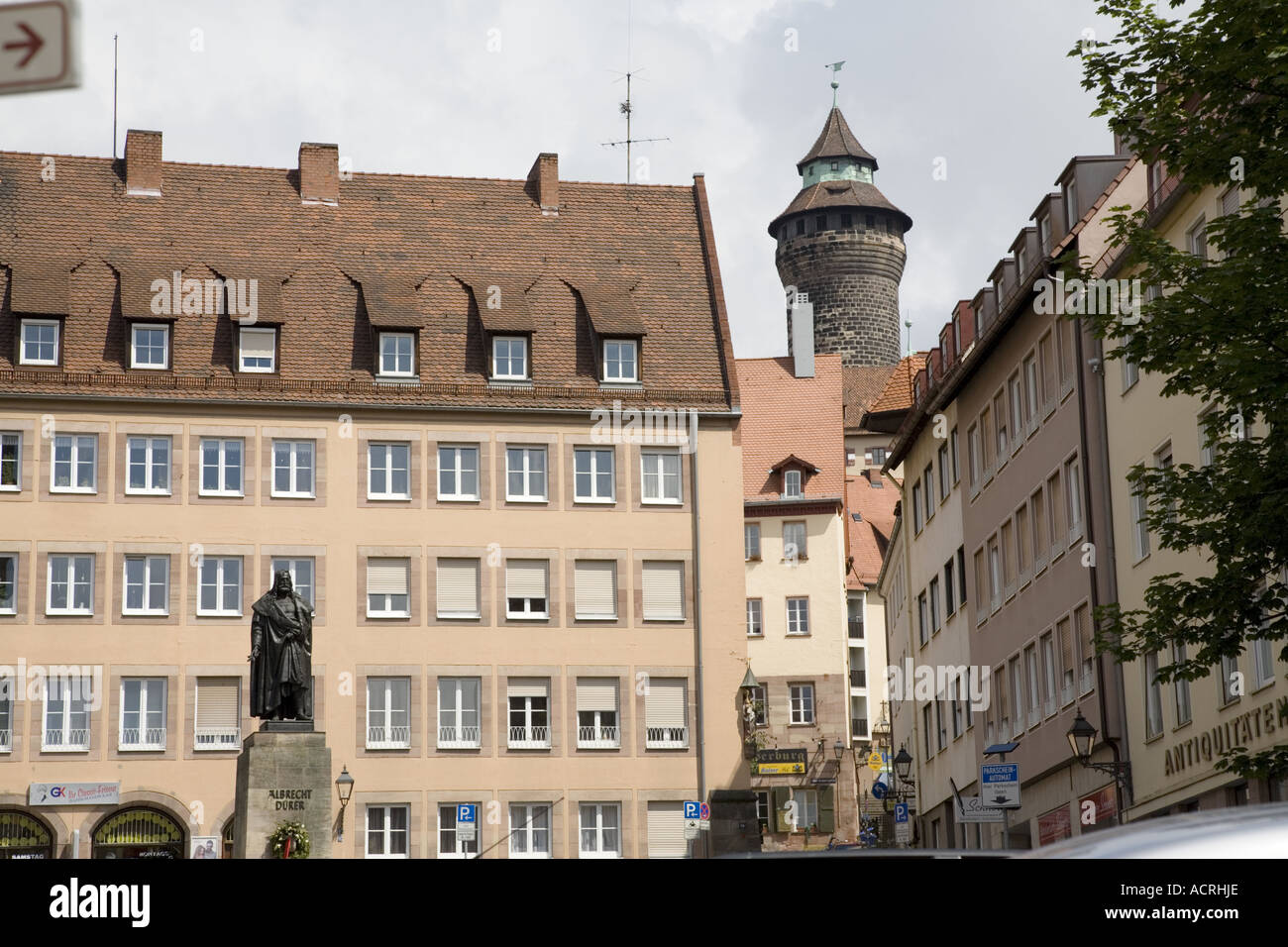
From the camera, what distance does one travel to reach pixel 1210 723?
27.6 meters

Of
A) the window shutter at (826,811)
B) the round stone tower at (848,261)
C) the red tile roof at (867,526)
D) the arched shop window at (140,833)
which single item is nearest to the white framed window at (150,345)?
the arched shop window at (140,833)

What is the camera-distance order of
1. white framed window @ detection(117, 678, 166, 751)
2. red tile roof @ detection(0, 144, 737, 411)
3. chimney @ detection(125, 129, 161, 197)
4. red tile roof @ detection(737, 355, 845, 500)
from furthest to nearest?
red tile roof @ detection(737, 355, 845, 500)
chimney @ detection(125, 129, 161, 197)
red tile roof @ detection(0, 144, 737, 411)
white framed window @ detection(117, 678, 166, 751)

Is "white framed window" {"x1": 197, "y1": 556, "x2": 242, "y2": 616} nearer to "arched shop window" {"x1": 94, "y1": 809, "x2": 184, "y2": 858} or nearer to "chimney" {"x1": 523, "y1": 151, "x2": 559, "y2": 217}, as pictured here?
"arched shop window" {"x1": 94, "y1": 809, "x2": 184, "y2": 858}

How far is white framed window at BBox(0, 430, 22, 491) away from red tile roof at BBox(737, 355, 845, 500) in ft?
117

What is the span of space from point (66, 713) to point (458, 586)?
29.8 ft

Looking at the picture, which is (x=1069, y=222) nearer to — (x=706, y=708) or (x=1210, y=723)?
(x=1210, y=723)

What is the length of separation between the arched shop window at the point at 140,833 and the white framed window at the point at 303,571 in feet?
19.4

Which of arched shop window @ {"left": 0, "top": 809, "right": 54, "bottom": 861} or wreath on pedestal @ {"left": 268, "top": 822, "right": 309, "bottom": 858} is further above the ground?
arched shop window @ {"left": 0, "top": 809, "right": 54, "bottom": 861}

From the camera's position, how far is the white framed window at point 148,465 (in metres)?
46.0

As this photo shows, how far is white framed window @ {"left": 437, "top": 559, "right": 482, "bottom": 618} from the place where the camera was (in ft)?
152

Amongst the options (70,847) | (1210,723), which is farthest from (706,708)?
(1210,723)

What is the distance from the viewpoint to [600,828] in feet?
148

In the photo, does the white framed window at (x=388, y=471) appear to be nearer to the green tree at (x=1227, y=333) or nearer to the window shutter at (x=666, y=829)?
the window shutter at (x=666, y=829)

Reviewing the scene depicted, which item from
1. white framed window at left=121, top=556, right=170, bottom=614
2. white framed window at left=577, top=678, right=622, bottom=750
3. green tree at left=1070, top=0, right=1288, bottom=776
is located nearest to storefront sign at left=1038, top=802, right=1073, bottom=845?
white framed window at left=577, top=678, right=622, bottom=750
